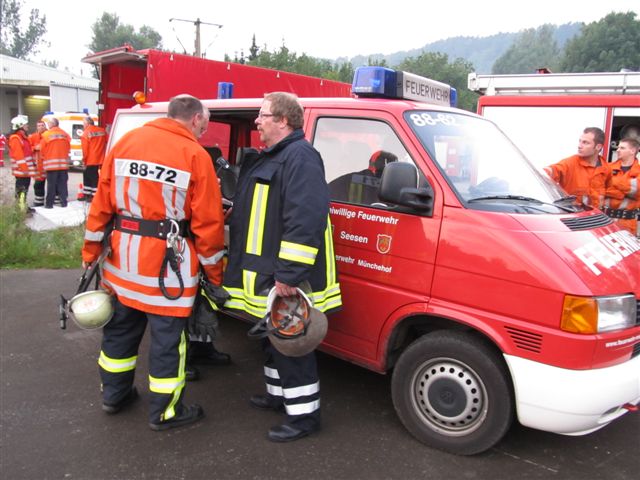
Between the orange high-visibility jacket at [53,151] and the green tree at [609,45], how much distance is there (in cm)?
5318

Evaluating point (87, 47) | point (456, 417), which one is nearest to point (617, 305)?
point (456, 417)

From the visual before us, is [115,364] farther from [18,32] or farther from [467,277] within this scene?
[18,32]

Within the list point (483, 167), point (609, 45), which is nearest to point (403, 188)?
point (483, 167)

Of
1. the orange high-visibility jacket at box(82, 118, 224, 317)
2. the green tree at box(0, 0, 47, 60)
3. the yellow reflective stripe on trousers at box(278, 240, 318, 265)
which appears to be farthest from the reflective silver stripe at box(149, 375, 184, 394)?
the green tree at box(0, 0, 47, 60)

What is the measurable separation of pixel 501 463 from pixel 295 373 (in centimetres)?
126

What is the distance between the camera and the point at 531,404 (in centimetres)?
270

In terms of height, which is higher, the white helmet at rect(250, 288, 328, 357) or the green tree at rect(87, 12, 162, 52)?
the green tree at rect(87, 12, 162, 52)

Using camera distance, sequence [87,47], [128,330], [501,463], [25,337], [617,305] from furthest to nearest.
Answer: [87,47] → [25,337] → [128,330] → [501,463] → [617,305]

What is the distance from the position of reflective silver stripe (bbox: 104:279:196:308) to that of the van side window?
112 cm

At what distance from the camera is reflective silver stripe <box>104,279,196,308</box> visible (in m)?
3.12

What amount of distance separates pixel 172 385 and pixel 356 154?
5.98 feet

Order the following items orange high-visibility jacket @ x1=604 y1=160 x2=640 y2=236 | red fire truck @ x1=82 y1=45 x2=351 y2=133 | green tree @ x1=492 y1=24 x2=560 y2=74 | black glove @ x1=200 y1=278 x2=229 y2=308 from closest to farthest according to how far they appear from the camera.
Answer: black glove @ x1=200 y1=278 x2=229 y2=308
orange high-visibility jacket @ x1=604 y1=160 x2=640 y2=236
red fire truck @ x1=82 y1=45 x2=351 y2=133
green tree @ x1=492 y1=24 x2=560 y2=74

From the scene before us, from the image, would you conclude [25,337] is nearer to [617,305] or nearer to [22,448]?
[22,448]

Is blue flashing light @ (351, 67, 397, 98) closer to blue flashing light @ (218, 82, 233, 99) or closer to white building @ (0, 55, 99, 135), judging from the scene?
blue flashing light @ (218, 82, 233, 99)
